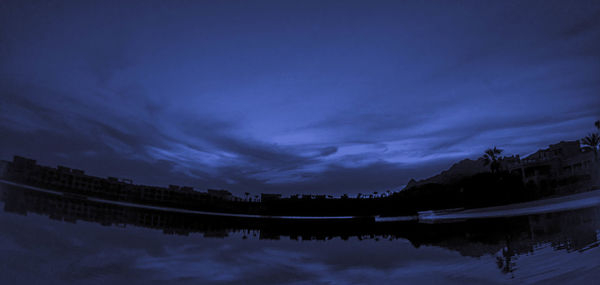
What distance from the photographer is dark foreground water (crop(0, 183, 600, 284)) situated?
1.25 metres

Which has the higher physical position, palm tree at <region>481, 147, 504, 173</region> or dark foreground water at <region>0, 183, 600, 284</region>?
palm tree at <region>481, 147, 504, 173</region>

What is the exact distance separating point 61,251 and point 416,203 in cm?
237

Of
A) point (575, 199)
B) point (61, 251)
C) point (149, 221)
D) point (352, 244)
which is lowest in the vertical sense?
point (352, 244)

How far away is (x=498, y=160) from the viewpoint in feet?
5.08

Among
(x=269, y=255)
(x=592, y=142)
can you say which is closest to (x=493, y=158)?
(x=592, y=142)

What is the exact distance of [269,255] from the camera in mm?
1762

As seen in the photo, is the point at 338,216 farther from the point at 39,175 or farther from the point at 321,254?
the point at 39,175

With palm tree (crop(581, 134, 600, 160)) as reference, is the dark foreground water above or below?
below

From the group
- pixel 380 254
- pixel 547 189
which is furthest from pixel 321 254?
pixel 547 189

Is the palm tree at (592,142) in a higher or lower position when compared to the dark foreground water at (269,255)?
higher

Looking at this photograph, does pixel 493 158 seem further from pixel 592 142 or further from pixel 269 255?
pixel 269 255

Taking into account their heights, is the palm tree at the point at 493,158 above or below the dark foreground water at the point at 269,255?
above

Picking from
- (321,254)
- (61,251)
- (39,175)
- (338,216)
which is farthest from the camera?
(338,216)

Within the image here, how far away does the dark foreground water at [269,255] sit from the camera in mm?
1250
